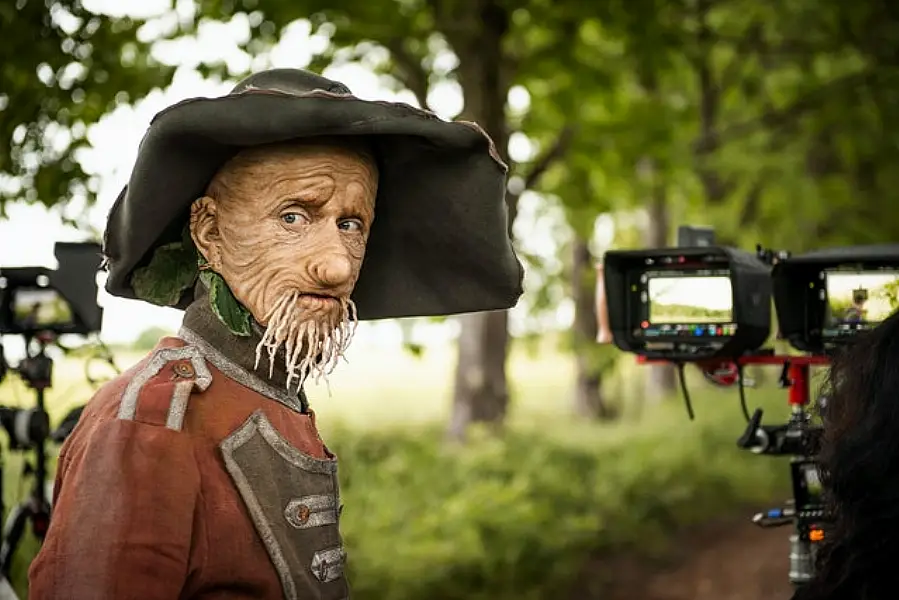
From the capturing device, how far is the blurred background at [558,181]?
6027 mm

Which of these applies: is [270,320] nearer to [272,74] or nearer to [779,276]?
[272,74]

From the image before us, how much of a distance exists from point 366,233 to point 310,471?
1.41ft

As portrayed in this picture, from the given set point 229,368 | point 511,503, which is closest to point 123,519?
point 229,368

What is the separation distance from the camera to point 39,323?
3992 mm

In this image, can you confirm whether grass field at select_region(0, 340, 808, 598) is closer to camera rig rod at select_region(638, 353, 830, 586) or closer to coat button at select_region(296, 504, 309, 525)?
camera rig rod at select_region(638, 353, 830, 586)

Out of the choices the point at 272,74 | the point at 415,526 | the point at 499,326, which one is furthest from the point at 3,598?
the point at 499,326

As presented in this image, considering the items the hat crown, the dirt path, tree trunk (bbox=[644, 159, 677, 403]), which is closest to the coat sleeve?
the hat crown

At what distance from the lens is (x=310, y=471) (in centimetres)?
211

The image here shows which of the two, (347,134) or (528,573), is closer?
(347,134)

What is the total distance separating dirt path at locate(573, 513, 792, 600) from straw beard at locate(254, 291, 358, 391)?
535cm

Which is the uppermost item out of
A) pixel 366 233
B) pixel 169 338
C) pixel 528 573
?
pixel 366 233

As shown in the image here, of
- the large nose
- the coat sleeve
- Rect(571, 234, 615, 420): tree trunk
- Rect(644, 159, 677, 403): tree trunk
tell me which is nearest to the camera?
the coat sleeve

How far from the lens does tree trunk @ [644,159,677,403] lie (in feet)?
29.2

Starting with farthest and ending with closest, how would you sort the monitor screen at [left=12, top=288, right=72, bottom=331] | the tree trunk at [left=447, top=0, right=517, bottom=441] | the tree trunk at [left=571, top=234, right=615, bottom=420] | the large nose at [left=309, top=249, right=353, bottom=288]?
the tree trunk at [left=571, top=234, right=615, bottom=420] → the tree trunk at [left=447, top=0, right=517, bottom=441] → the monitor screen at [left=12, top=288, right=72, bottom=331] → the large nose at [left=309, top=249, right=353, bottom=288]
